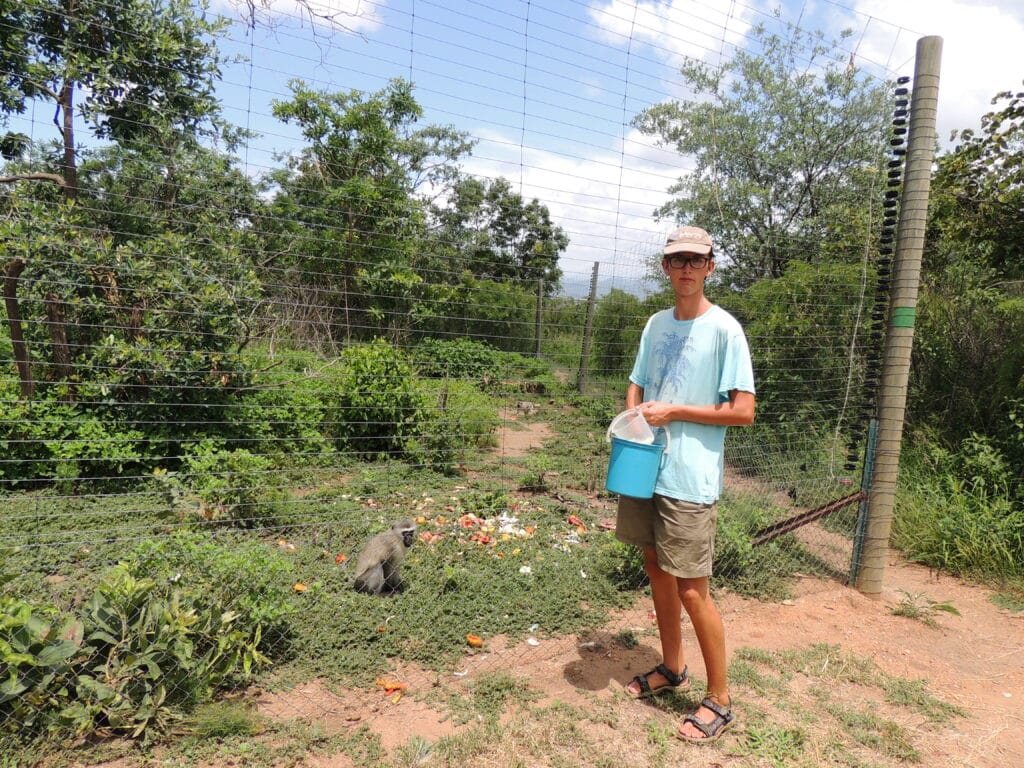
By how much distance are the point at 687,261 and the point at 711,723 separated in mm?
1804

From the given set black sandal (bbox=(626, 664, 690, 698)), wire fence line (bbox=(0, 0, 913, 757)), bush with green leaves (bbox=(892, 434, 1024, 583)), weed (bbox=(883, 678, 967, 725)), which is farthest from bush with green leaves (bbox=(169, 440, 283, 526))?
bush with green leaves (bbox=(892, 434, 1024, 583))

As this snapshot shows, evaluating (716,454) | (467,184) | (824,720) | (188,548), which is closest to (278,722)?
(188,548)

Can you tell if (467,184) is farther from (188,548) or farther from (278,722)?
(278,722)

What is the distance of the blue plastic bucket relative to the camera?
231cm

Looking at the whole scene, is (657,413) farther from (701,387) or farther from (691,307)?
(691,307)

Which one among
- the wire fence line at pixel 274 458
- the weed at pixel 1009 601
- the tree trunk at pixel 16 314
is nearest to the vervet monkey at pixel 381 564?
the wire fence line at pixel 274 458

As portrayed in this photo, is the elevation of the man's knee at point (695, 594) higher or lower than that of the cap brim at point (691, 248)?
lower

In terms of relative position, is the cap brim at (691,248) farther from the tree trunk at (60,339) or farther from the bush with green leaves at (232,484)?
the tree trunk at (60,339)

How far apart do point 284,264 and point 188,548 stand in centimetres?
227

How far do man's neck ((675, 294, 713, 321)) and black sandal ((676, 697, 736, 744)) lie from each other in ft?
5.07

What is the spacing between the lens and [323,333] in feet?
15.5

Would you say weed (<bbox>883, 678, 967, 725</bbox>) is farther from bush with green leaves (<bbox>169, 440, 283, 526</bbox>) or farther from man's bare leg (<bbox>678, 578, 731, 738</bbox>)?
bush with green leaves (<bbox>169, 440, 283, 526</bbox>)

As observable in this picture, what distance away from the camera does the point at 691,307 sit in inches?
95.0

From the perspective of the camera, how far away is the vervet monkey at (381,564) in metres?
3.36
